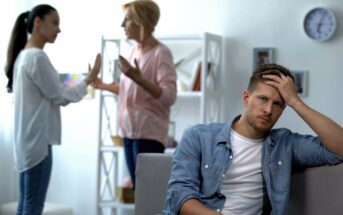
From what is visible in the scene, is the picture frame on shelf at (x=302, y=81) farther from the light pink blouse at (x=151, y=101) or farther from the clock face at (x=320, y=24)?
the light pink blouse at (x=151, y=101)

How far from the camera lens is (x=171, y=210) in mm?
2154

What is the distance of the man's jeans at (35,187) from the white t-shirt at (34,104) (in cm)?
3

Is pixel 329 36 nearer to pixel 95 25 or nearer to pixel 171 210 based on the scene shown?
pixel 95 25

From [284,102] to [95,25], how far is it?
2.80m

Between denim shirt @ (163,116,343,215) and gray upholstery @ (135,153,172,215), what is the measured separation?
229 mm

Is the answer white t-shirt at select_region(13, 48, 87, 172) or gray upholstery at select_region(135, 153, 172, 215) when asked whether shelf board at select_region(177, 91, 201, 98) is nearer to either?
white t-shirt at select_region(13, 48, 87, 172)

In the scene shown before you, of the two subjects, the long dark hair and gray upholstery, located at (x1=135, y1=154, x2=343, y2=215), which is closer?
gray upholstery, located at (x1=135, y1=154, x2=343, y2=215)

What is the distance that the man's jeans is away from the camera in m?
3.08

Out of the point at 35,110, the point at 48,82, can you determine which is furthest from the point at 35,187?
the point at 48,82

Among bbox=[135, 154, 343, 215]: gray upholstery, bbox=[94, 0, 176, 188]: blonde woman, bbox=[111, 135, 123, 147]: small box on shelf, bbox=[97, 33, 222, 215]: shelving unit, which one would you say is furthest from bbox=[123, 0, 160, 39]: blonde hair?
bbox=[111, 135, 123, 147]: small box on shelf

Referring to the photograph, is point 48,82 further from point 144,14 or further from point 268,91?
point 268,91

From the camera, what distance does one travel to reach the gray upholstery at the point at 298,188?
6.87 feet

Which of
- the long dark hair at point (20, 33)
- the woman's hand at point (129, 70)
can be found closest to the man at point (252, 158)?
the woman's hand at point (129, 70)

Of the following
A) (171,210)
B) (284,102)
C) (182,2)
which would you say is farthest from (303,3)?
(171,210)
